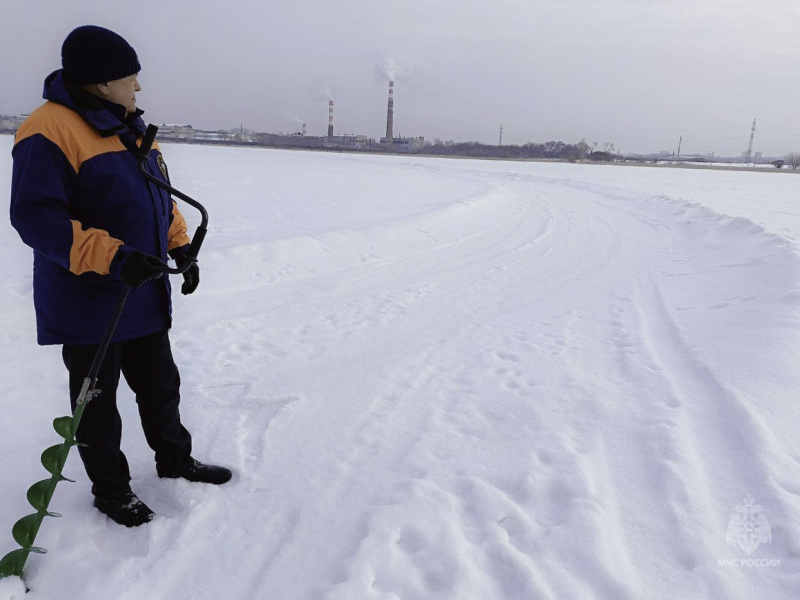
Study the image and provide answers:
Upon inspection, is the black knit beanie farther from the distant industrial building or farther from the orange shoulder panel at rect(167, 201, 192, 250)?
the distant industrial building

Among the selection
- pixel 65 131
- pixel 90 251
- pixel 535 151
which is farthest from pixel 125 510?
pixel 535 151

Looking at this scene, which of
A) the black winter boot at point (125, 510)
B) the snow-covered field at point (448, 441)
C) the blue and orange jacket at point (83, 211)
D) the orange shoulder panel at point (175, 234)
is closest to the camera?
the blue and orange jacket at point (83, 211)

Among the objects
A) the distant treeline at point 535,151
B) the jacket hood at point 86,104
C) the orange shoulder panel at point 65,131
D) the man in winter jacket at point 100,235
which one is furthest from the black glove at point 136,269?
the distant treeline at point 535,151

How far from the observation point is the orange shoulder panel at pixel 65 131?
1713mm

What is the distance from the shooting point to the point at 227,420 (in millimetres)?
3059

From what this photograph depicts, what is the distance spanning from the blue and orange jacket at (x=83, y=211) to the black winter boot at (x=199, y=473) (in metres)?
0.74

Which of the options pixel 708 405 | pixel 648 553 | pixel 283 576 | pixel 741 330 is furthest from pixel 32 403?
pixel 741 330

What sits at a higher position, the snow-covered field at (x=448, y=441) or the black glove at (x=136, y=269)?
the black glove at (x=136, y=269)

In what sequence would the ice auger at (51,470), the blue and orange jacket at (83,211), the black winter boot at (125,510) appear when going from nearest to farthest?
the blue and orange jacket at (83,211), the ice auger at (51,470), the black winter boot at (125,510)

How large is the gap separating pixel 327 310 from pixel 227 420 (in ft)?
6.63

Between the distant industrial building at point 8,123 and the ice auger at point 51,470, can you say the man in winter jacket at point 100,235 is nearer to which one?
the ice auger at point 51,470

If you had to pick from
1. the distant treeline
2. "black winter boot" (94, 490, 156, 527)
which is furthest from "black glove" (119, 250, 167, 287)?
the distant treeline

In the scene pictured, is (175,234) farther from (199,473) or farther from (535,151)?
(535,151)

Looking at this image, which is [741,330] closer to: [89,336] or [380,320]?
[380,320]
